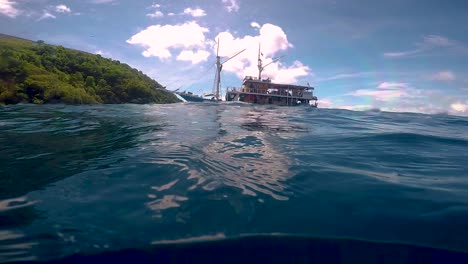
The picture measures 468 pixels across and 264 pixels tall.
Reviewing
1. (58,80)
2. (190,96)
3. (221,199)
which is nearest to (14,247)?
(221,199)

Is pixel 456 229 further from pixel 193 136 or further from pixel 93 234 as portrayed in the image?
pixel 193 136

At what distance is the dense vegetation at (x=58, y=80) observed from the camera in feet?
109

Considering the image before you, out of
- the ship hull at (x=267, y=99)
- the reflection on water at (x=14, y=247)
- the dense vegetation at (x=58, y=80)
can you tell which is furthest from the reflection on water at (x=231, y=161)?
the ship hull at (x=267, y=99)

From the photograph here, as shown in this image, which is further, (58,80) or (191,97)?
(191,97)

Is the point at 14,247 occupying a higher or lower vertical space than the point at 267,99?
lower

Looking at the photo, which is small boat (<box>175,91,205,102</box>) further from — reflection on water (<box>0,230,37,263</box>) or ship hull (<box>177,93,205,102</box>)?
reflection on water (<box>0,230,37,263</box>)

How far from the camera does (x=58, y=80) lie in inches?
1704

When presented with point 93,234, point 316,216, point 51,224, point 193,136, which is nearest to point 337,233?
point 316,216

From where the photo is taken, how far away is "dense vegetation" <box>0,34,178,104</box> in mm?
33125

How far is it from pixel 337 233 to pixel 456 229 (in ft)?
4.71

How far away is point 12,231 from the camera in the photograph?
2818 mm

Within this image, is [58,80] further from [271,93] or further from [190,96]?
[271,93]

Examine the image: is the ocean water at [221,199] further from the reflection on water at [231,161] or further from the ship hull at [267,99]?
the ship hull at [267,99]

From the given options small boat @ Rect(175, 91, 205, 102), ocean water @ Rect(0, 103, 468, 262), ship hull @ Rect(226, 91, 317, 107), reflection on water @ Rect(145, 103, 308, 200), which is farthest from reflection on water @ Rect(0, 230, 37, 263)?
small boat @ Rect(175, 91, 205, 102)
